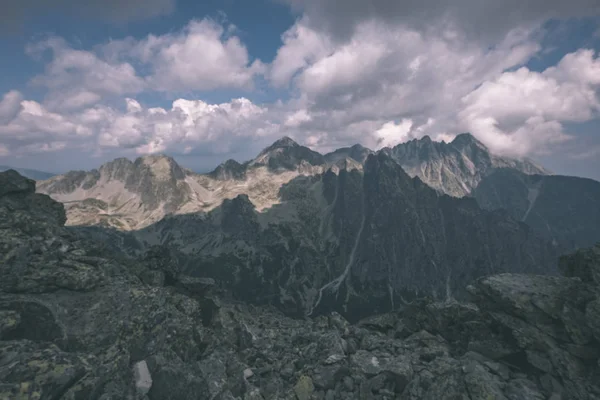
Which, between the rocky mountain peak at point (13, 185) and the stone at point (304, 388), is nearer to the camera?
the stone at point (304, 388)

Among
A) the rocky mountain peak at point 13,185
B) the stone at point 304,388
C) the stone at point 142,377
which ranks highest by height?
the rocky mountain peak at point 13,185

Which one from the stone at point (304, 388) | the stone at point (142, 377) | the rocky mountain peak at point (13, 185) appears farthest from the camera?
the rocky mountain peak at point (13, 185)

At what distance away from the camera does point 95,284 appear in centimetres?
2511

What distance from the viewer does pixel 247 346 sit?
32062 mm

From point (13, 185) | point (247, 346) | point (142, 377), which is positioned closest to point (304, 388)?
point (247, 346)

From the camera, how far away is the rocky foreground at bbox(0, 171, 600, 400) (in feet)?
59.7

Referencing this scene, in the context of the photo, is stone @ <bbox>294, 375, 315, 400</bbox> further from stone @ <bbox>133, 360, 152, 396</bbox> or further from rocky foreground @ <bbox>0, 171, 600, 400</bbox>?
stone @ <bbox>133, 360, 152, 396</bbox>

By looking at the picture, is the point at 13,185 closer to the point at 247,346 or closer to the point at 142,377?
the point at 247,346

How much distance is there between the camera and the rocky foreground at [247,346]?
1820 centimetres

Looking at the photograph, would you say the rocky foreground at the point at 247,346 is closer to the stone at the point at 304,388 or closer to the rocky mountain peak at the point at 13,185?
the stone at the point at 304,388

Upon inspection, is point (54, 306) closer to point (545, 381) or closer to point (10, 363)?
point (10, 363)

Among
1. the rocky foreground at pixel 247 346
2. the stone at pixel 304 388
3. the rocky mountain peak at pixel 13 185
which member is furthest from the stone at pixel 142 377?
the rocky mountain peak at pixel 13 185

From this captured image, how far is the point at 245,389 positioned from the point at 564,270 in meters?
35.6

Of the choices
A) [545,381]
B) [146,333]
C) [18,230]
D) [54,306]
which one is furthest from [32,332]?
[545,381]
